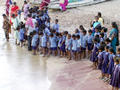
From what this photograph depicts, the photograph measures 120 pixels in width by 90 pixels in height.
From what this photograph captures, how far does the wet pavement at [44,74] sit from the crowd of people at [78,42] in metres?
0.31

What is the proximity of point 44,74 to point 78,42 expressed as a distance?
1555 millimetres

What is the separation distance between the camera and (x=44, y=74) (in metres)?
9.28

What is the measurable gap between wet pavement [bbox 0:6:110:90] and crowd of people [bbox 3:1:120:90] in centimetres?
31

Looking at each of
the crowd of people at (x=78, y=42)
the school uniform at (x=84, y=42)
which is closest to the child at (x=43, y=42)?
the crowd of people at (x=78, y=42)

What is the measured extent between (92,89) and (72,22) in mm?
6789

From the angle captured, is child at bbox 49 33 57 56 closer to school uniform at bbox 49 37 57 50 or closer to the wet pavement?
school uniform at bbox 49 37 57 50

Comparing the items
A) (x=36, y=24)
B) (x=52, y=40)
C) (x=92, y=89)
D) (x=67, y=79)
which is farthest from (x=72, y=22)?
(x=92, y=89)

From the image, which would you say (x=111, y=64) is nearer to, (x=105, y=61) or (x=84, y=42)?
(x=105, y=61)

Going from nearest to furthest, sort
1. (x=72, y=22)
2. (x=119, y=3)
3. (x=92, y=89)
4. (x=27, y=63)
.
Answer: (x=92, y=89) < (x=27, y=63) < (x=72, y=22) < (x=119, y=3)

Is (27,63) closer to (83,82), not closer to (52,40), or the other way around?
(52,40)

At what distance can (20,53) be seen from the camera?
1124 cm

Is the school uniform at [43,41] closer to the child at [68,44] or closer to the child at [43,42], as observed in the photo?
the child at [43,42]

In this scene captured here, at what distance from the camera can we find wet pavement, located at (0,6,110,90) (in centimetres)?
827

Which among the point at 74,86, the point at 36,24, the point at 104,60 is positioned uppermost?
the point at 36,24
